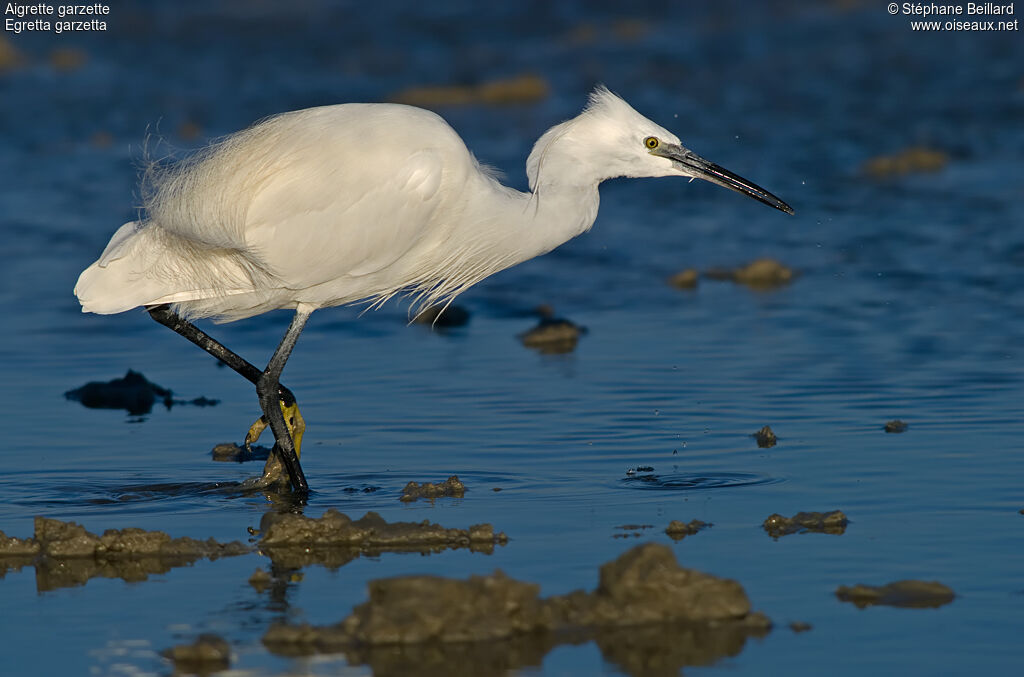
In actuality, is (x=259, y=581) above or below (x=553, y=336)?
below

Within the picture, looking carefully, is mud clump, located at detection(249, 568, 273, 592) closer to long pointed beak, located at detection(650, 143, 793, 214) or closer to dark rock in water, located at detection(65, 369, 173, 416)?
long pointed beak, located at detection(650, 143, 793, 214)

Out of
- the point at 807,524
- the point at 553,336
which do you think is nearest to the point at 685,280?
the point at 553,336

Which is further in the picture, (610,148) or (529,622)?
(610,148)

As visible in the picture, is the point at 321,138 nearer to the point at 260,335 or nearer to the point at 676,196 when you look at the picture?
the point at 260,335

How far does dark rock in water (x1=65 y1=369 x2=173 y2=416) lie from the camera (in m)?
8.22

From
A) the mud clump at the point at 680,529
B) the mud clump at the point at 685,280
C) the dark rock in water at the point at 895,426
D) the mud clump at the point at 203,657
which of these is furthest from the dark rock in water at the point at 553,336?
the mud clump at the point at 203,657

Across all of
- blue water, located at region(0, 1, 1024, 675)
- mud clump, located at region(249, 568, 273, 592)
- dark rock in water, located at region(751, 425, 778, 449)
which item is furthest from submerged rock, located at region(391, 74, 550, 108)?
mud clump, located at region(249, 568, 273, 592)

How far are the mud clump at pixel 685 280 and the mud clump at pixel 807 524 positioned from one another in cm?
519

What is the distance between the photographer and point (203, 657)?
4324 mm

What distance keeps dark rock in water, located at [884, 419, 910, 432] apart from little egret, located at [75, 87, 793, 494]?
117 centimetres

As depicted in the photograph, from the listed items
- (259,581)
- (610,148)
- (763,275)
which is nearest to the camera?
(259,581)

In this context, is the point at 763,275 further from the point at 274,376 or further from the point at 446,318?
the point at 274,376

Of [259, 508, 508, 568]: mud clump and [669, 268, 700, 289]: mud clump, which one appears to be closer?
[259, 508, 508, 568]: mud clump

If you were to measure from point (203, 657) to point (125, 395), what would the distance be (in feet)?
13.6
